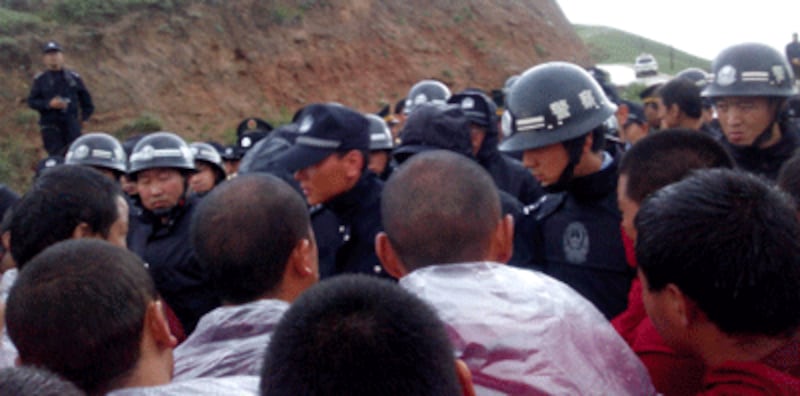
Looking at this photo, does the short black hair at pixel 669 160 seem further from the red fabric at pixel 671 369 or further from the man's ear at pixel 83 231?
the man's ear at pixel 83 231

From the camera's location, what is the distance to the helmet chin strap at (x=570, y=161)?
3.39 meters

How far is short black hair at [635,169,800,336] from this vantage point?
6.06 ft

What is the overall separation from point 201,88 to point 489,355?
18.7 m

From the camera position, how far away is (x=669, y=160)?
268 cm

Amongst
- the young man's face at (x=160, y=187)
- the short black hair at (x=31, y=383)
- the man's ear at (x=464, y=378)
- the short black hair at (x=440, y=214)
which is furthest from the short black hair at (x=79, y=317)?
the young man's face at (x=160, y=187)

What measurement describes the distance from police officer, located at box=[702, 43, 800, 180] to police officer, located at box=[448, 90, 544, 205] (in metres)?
1.29

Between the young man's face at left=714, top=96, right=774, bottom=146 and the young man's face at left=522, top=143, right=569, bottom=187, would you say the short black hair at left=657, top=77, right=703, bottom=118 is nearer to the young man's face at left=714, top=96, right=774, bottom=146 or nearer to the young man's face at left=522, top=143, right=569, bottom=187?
the young man's face at left=714, top=96, right=774, bottom=146

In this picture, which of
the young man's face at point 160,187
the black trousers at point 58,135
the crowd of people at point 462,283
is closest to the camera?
the crowd of people at point 462,283

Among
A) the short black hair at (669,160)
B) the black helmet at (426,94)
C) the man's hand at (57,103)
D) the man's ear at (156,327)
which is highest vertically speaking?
the short black hair at (669,160)

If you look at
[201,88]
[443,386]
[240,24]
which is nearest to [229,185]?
[443,386]

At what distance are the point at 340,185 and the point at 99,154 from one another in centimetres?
344

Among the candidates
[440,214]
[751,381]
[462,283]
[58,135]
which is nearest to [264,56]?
[58,135]

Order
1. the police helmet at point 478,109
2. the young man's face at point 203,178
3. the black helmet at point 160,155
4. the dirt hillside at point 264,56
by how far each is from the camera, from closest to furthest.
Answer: the black helmet at point 160,155 → the police helmet at point 478,109 → the young man's face at point 203,178 → the dirt hillside at point 264,56

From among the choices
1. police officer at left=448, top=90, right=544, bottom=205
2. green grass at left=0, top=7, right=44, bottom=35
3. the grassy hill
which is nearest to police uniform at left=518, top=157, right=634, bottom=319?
police officer at left=448, top=90, right=544, bottom=205
